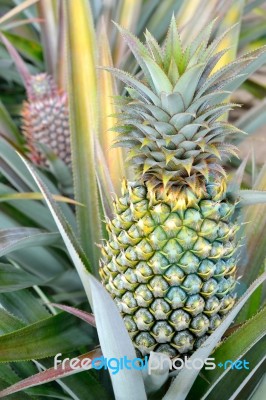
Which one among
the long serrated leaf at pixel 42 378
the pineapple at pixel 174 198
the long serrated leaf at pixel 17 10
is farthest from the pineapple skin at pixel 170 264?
the long serrated leaf at pixel 17 10

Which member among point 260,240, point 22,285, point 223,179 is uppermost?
point 223,179

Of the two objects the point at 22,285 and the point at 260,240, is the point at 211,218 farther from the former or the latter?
the point at 22,285

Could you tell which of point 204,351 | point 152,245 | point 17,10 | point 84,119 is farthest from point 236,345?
point 17,10

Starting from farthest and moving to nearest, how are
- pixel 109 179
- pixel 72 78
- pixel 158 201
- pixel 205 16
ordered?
pixel 205 16 → pixel 72 78 → pixel 109 179 → pixel 158 201

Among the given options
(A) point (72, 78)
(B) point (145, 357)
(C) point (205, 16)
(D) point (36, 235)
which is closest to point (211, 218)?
(B) point (145, 357)

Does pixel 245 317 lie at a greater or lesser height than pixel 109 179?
lesser

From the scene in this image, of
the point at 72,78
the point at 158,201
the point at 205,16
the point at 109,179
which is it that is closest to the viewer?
the point at 158,201

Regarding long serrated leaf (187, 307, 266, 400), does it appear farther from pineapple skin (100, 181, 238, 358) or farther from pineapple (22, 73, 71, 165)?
A: pineapple (22, 73, 71, 165)
